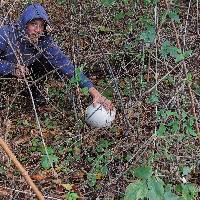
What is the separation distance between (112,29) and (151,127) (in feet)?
8.02

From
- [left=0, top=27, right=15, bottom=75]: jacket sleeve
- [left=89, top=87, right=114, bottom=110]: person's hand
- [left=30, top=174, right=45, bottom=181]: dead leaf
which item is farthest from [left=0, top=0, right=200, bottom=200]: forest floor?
[left=0, top=27, right=15, bottom=75]: jacket sleeve

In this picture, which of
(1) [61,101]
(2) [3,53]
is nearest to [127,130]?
(1) [61,101]

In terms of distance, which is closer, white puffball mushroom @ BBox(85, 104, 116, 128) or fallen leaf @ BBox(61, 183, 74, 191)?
fallen leaf @ BBox(61, 183, 74, 191)

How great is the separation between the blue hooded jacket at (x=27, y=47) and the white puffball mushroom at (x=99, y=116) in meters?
0.54

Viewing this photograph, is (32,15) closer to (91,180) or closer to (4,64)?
(4,64)

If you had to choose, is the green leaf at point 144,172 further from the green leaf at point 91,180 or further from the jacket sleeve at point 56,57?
the jacket sleeve at point 56,57

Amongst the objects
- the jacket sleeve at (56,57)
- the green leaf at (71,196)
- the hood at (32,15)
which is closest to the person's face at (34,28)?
the hood at (32,15)

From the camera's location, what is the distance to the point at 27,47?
482 cm

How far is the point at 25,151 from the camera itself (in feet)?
13.9

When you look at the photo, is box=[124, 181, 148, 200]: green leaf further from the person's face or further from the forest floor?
the person's face

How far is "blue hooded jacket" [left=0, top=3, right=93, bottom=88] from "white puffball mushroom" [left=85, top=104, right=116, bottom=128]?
0.54m

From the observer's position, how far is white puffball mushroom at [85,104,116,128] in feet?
13.6

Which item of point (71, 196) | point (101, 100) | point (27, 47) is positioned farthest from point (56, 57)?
point (71, 196)

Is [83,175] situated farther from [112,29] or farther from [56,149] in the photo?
[112,29]
